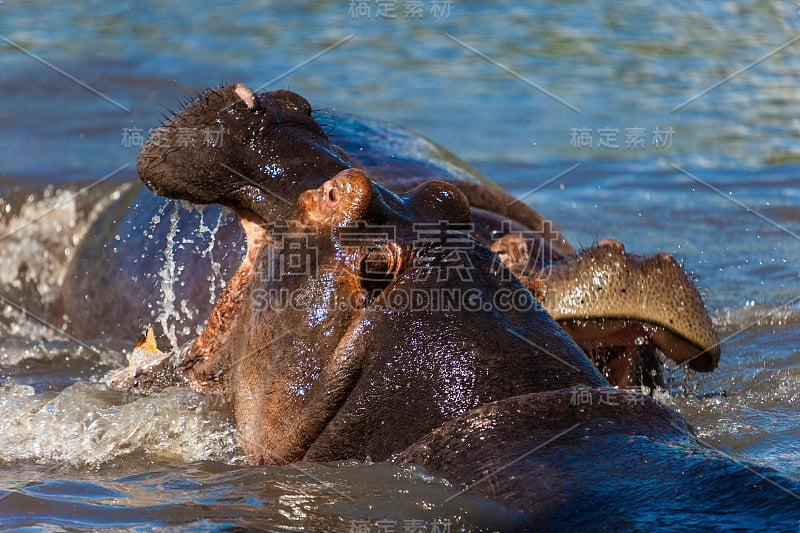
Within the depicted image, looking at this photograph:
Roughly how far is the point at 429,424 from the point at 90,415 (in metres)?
1.80

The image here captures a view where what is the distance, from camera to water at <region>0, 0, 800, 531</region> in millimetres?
3725

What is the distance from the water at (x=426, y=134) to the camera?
3.72 m

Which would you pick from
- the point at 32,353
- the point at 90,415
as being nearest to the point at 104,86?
the point at 32,353

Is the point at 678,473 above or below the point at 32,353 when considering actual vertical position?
above

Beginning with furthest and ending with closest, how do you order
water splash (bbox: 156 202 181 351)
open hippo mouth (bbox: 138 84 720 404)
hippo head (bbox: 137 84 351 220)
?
water splash (bbox: 156 202 181 351)
hippo head (bbox: 137 84 351 220)
open hippo mouth (bbox: 138 84 720 404)

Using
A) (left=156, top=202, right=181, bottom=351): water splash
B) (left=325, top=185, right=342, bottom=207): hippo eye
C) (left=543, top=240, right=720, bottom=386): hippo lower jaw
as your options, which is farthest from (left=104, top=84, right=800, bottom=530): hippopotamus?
(left=156, top=202, right=181, bottom=351): water splash

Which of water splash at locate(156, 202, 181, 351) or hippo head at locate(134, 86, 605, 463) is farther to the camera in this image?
water splash at locate(156, 202, 181, 351)

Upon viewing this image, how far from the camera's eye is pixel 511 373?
315 cm

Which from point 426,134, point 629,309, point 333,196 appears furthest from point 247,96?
point 426,134

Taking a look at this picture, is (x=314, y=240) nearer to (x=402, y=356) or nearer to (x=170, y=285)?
(x=402, y=356)

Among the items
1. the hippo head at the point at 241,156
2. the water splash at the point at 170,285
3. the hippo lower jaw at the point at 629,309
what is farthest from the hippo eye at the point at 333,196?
the water splash at the point at 170,285

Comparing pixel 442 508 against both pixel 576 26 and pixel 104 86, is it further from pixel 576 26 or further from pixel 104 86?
pixel 576 26

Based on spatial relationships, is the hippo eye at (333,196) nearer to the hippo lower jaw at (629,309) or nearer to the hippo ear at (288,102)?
the hippo ear at (288,102)

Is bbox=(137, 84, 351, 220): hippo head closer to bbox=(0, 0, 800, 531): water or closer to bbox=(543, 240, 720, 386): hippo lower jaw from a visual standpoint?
bbox=(0, 0, 800, 531): water
